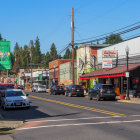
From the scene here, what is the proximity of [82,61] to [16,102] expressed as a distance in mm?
35346

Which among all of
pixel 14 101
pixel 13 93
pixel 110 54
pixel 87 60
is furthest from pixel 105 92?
pixel 87 60

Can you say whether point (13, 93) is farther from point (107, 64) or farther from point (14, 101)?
point (107, 64)

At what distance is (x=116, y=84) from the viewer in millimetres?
42500

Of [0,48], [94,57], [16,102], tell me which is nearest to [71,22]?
[94,57]

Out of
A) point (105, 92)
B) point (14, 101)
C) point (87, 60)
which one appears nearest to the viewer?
point (14, 101)

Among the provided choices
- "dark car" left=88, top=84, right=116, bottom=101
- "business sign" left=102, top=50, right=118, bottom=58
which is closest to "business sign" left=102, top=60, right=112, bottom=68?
"business sign" left=102, top=50, right=118, bottom=58

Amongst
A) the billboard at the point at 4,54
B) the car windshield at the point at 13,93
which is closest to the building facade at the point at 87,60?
the billboard at the point at 4,54

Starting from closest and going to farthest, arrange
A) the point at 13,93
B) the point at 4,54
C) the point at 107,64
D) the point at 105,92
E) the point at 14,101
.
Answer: the point at 14,101 < the point at 13,93 < the point at 4,54 < the point at 105,92 < the point at 107,64

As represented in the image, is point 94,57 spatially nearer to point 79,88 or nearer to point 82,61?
point 82,61

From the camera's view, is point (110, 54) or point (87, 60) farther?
point (87, 60)

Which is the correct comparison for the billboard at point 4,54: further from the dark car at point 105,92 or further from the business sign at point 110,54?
the business sign at point 110,54

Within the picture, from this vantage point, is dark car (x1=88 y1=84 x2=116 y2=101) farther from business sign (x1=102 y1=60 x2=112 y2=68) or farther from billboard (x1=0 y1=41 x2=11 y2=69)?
billboard (x1=0 y1=41 x2=11 y2=69)

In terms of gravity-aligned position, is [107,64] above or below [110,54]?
below

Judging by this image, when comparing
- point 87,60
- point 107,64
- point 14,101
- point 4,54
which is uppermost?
point 87,60
